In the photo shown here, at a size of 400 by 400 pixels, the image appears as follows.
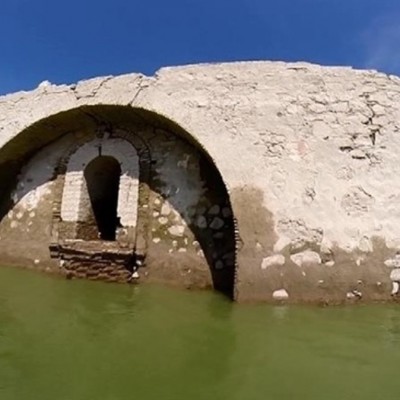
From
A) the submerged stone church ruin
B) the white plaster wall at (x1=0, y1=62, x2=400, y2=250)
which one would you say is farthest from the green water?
the white plaster wall at (x1=0, y1=62, x2=400, y2=250)

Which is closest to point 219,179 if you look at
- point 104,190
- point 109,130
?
point 109,130

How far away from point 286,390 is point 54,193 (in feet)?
16.8

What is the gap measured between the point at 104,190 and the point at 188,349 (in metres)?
4.45

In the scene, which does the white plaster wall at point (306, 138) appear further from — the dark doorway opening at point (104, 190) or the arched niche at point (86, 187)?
the dark doorway opening at point (104, 190)

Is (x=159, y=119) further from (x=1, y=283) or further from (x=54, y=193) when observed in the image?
(x=1, y=283)

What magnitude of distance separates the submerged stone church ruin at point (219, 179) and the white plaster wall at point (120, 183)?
0.05 feet

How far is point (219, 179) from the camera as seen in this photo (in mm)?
6336

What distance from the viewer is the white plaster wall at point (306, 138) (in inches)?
217

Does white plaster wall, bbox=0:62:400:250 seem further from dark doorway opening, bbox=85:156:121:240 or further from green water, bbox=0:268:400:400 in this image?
dark doorway opening, bbox=85:156:121:240

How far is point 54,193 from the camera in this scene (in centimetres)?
725

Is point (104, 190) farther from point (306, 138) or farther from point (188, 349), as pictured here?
point (188, 349)

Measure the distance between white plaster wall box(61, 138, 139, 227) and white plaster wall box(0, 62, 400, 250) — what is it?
3.64 feet

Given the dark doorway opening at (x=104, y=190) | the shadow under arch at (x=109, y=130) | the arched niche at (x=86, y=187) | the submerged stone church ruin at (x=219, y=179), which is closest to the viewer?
the submerged stone church ruin at (x=219, y=179)

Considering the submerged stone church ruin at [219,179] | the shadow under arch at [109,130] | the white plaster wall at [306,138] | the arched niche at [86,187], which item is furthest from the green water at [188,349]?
the arched niche at [86,187]
